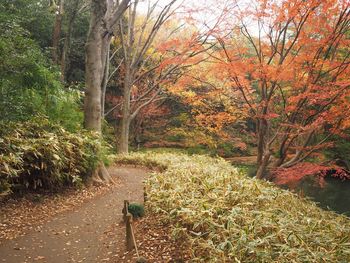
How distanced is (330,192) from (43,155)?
623 inches

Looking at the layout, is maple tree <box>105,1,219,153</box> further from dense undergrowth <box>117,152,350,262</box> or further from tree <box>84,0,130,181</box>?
dense undergrowth <box>117,152,350,262</box>

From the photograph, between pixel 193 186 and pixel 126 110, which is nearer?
pixel 193 186

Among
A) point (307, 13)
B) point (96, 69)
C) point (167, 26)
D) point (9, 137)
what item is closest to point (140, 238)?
point (9, 137)

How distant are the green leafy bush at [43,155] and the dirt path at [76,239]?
102cm

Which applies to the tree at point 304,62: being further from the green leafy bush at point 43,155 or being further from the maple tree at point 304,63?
the green leafy bush at point 43,155

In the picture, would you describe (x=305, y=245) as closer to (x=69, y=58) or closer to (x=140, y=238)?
(x=140, y=238)

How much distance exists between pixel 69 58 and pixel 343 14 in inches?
630

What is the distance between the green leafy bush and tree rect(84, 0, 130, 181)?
2.33 feet

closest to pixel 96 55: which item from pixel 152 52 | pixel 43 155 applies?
pixel 43 155

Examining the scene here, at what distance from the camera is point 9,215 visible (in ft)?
19.7

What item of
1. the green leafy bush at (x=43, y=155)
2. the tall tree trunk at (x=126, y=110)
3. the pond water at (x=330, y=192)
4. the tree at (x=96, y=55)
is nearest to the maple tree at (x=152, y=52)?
the tall tree trunk at (x=126, y=110)

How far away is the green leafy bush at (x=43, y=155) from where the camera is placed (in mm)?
5902

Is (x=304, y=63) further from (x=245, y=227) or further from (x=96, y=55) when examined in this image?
(x=245, y=227)

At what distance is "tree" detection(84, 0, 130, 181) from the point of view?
8.66 metres
